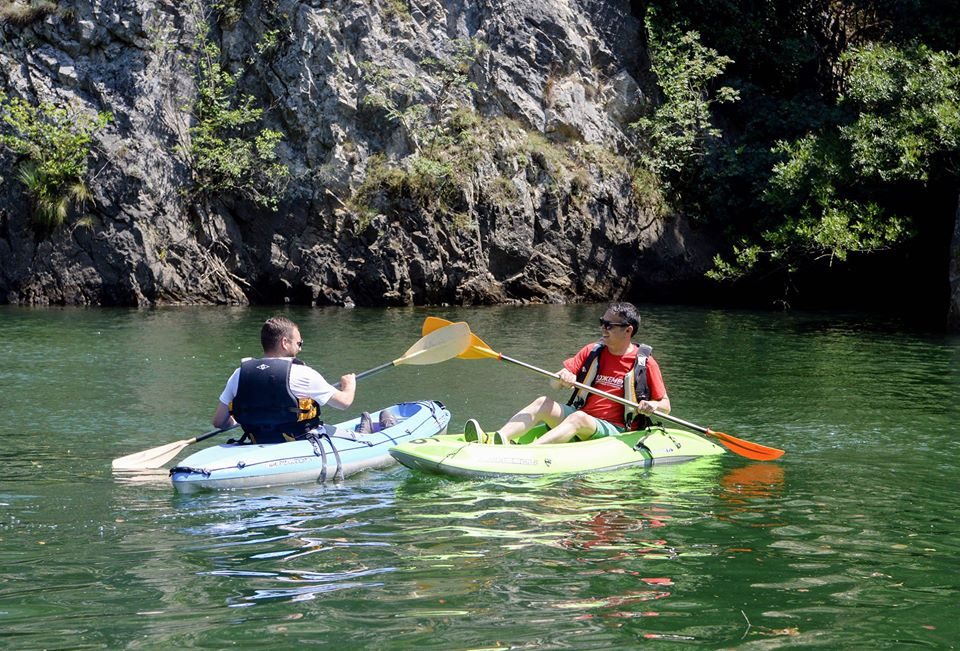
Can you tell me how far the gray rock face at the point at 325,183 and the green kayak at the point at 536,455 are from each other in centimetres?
1471

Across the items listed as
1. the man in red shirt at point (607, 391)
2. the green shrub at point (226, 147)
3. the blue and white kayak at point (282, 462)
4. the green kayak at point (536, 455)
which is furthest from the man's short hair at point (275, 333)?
the green shrub at point (226, 147)

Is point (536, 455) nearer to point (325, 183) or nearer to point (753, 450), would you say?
point (753, 450)

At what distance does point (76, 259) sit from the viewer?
2227 cm

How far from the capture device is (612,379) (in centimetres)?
852

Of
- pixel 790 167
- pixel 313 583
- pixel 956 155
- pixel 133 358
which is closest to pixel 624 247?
pixel 790 167

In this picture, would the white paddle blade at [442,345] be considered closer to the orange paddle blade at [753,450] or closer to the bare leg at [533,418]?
the bare leg at [533,418]

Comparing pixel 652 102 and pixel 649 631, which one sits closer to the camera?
pixel 649 631

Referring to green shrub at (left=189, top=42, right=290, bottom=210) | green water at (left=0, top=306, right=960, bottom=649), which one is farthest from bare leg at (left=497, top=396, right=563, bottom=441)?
green shrub at (left=189, top=42, right=290, bottom=210)

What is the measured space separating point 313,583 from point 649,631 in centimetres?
159

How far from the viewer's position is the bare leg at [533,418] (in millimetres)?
8117

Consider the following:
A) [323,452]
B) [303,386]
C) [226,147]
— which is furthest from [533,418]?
[226,147]

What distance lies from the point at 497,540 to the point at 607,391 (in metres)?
2.91

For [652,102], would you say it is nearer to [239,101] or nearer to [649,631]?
[239,101]

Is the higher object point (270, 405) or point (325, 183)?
point (325, 183)
